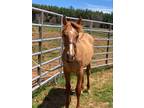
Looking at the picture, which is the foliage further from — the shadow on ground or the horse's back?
the shadow on ground

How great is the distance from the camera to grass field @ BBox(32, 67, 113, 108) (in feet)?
11.7

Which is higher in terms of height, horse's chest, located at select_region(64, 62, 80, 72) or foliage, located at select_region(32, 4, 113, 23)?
foliage, located at select_region(32, 4, 113, 23)

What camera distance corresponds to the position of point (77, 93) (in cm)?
378

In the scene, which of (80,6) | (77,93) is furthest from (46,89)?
(80,6)

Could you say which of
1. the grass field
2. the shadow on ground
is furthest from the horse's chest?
the shadow on ground

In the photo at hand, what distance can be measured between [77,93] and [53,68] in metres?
1.08

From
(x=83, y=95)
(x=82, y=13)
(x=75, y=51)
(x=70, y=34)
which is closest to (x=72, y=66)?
(x=75, y=51)

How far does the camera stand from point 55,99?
391 cm

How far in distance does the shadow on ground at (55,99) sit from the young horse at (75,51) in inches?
5.0

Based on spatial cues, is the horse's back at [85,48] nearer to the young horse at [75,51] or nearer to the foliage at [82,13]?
the young horse at [75,51]

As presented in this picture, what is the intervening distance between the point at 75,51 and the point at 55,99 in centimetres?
71

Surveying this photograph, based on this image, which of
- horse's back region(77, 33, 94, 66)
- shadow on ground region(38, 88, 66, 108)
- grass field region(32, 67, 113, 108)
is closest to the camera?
grass field region(32, 67, 113, 108)

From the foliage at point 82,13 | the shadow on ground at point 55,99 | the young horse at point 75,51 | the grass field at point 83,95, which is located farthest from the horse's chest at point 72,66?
the foliage at point 82,13
